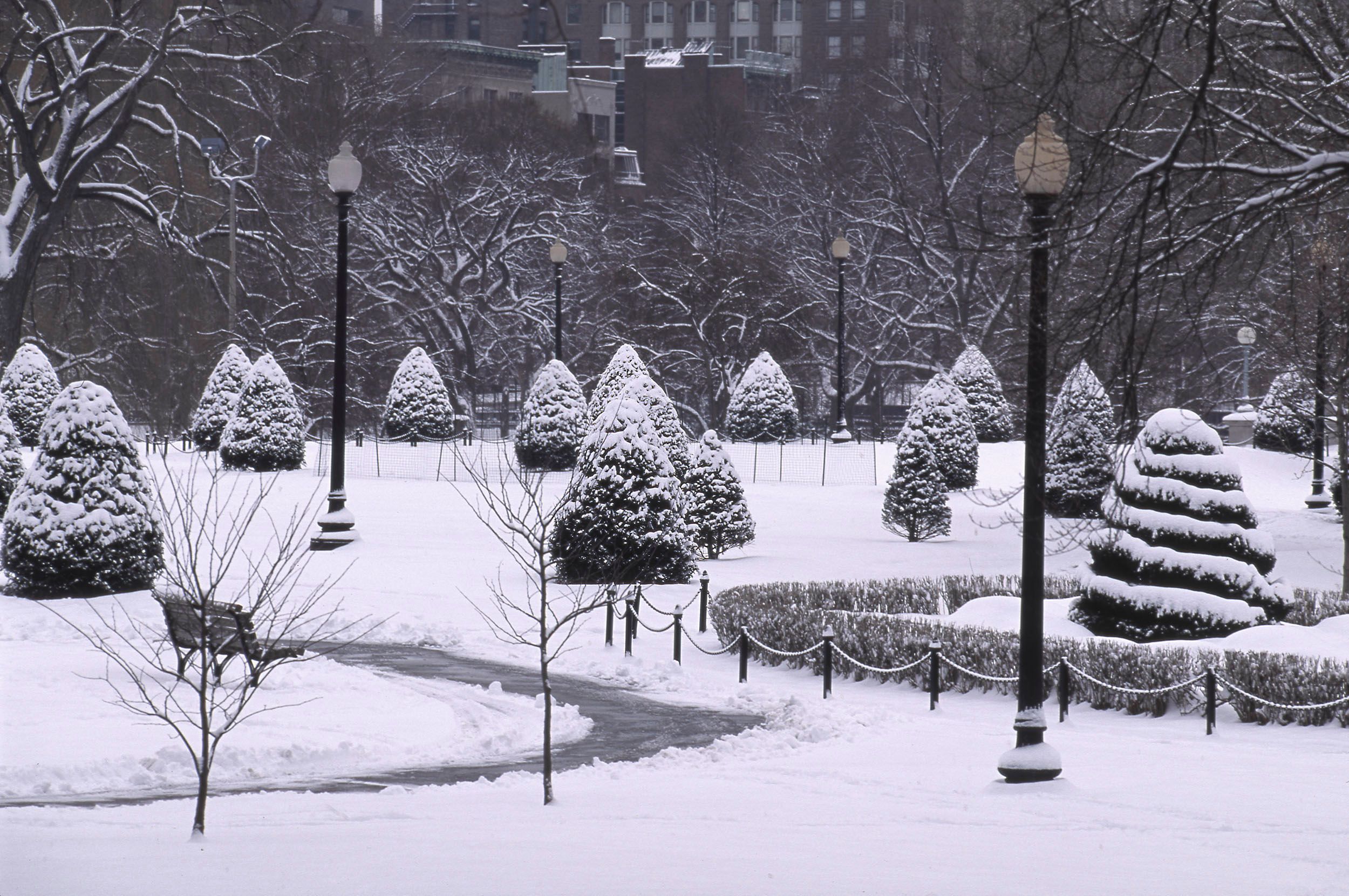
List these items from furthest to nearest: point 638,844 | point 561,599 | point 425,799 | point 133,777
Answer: point 561,599
point 133,777
point 425,799
point 638,844

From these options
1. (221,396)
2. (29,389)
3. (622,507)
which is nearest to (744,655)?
(622,507)

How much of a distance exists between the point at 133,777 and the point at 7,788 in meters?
0.90

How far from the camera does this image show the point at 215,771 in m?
12.1

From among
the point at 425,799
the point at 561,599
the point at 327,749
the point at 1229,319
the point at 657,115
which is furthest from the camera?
the point at 657,115

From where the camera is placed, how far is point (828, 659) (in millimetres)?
15961

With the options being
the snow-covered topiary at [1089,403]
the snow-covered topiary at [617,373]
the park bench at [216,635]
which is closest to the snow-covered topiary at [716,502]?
the snow-covered topiary at [617,373]

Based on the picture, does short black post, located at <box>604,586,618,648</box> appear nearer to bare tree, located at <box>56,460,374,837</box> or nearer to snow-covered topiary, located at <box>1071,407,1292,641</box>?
bare tree, located at <box>56,460,374,837</box>

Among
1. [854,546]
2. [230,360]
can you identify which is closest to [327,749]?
[854,546]

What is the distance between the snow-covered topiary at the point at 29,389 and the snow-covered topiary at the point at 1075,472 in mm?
23934

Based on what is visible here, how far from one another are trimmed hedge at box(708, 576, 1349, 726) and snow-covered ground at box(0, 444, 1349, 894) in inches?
10.1

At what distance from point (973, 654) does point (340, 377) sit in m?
11.2

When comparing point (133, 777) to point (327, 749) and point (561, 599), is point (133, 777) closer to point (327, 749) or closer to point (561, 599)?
point (327, 749)

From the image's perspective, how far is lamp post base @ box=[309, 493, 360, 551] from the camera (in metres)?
23.8

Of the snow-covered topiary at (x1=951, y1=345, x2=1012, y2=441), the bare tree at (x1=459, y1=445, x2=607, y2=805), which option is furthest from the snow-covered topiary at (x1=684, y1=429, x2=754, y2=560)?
the snow-covered topiary at (x1=951, y1=345, x2=1012, y2=441)
